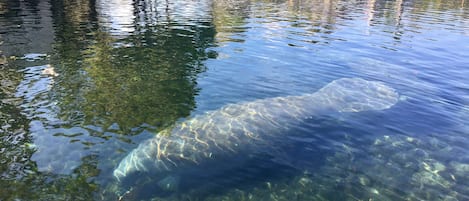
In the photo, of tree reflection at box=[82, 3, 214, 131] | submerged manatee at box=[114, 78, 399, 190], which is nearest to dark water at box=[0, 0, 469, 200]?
tree reflection at box=[82, 3, 214, 131]

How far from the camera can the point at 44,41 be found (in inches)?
957

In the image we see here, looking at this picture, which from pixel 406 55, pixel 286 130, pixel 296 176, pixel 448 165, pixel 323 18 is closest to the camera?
pixel 296 176

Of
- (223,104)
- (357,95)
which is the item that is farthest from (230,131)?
(357,95)

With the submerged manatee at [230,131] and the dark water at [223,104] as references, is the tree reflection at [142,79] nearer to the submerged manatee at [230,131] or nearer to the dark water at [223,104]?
the dark water at [223,104]

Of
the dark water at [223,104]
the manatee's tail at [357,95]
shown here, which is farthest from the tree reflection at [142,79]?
the manatee's tail at [357,95]

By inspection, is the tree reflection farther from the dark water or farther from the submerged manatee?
the submerged manatee

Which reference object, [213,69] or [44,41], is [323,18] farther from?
[44,41]

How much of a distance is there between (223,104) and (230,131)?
3.00m

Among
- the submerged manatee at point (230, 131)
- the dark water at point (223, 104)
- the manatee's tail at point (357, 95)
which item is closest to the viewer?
the dark water at point (223, 104)

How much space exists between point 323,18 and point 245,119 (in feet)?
112

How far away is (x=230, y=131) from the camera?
10.6 meters

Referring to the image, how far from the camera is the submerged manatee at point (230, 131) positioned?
9250 millimetres

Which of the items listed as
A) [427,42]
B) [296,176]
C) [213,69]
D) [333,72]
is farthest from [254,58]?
[427,42]

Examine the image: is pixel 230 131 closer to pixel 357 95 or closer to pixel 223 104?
pixel 223 104
